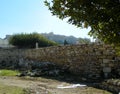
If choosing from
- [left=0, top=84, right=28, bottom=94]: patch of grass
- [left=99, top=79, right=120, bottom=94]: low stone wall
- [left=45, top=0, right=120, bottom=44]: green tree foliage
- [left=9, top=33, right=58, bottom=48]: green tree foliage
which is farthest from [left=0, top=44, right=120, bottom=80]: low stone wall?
[left=9, top=33, right=58, bottom=48]: green tree foliage

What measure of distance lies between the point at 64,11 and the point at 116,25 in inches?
48.3

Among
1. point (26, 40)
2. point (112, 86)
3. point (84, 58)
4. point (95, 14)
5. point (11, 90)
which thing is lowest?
point (11, 90)

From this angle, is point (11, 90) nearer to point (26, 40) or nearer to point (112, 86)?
point (112, 86)

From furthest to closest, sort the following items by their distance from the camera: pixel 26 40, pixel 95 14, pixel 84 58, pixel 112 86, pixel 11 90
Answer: pixel 26 40 < pixel 84 58 < pixel 112 86 < pixel 11 90 < pixel 95 14

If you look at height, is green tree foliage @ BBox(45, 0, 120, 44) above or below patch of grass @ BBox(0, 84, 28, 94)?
above

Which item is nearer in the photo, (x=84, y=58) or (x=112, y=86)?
(x=112, y=86)

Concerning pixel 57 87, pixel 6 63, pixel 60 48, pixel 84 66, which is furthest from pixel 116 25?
pixel 6 63

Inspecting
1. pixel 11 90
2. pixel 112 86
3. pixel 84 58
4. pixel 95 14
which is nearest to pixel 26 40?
pixel 84 58

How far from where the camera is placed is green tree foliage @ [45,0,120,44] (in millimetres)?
6883

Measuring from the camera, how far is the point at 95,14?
23.2 ft

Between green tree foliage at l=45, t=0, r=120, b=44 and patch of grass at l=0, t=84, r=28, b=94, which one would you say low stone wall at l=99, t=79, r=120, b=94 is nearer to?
patch of grass at l=0, t=84, r=28, b=94

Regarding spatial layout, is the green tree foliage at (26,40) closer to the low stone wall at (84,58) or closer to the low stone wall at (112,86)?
the low stone wall at (84,58)

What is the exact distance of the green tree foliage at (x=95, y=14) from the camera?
6883mm

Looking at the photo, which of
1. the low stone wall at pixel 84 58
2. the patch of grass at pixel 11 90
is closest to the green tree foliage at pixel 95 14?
the patch of grass at pixel 11 90
